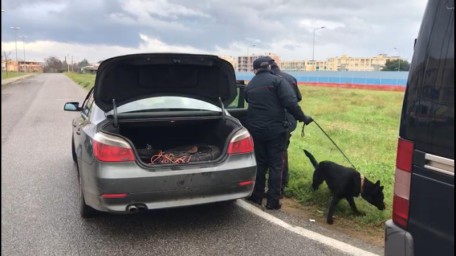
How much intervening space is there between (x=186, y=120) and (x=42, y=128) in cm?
805

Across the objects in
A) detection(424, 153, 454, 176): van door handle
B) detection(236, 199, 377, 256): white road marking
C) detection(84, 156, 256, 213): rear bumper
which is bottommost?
detection(236, 199, 377, 256): white road marking

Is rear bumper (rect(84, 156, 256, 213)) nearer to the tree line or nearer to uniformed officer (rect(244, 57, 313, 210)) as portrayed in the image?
uniformed officer (rect(244, 57, 313, 210))

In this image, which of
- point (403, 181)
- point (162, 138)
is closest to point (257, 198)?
point (162, 138)

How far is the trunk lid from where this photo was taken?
4.55 metres

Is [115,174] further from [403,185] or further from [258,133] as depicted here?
[403,185]

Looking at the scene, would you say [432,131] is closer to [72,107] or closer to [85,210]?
[85,210]

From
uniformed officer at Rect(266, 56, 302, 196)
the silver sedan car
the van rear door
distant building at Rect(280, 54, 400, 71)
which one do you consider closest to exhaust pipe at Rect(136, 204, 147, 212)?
the silver sedan car

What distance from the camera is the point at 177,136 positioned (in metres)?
5.69

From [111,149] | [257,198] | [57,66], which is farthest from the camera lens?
[57,66]

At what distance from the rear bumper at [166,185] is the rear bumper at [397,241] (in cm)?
180

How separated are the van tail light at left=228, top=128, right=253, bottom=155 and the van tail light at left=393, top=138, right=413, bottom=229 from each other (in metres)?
1.92

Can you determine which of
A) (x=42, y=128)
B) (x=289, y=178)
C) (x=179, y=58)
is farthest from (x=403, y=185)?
(x=42, y=128)

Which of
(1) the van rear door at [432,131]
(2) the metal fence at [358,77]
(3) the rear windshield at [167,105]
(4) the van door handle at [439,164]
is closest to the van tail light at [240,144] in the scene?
(3) the rear windshield at [167,105]

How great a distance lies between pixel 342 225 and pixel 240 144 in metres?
1.43
